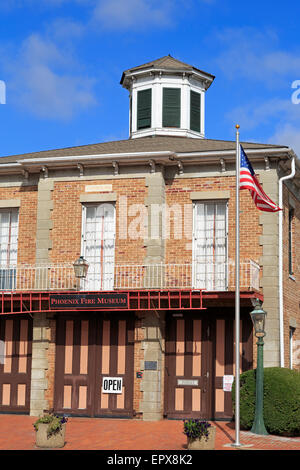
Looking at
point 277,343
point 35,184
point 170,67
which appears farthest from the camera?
point 170,67

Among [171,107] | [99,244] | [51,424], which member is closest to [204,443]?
[51,424]

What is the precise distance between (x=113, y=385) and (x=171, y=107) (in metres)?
11.9

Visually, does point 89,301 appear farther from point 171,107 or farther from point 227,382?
point 171,107

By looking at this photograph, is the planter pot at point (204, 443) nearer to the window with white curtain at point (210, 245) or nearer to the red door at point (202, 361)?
the red door at point (202, 361)

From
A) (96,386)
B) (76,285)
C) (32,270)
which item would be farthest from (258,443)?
(32,270)

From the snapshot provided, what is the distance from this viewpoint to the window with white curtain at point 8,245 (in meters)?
21.3

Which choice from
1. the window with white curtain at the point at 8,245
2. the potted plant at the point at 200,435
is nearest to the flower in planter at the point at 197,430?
the potted plant at the point at 200,435

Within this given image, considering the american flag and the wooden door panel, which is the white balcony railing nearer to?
the wooden door panel

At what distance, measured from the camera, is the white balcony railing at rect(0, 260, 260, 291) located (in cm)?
1961

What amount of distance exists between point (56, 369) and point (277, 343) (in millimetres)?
6484

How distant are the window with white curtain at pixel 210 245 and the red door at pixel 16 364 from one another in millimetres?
5466

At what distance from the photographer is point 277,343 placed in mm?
18859

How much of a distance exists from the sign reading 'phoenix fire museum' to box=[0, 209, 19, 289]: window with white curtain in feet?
7.34

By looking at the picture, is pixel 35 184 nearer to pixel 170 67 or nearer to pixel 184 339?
pixel 184 339
